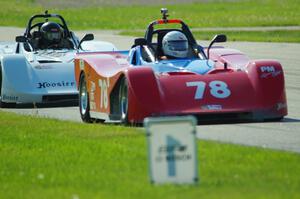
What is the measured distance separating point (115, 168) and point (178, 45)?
637 cm

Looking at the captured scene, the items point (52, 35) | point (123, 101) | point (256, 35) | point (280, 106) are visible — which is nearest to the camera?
point (280, 106)

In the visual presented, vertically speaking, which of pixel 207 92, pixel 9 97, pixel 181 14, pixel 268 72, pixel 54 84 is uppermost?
pixel 268 72

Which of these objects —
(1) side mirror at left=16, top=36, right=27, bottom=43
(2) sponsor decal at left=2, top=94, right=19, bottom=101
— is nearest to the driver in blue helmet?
(1) side mirror at left=16, top=36, right=27, bottom=43

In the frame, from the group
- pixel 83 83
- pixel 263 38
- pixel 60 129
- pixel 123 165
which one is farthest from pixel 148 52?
pixel 263 38

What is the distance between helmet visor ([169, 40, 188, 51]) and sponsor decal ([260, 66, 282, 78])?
6.23ft

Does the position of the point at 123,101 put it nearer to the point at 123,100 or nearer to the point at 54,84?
the point at 123,100

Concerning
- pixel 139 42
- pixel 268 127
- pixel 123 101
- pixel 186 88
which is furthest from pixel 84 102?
pixel 268 127

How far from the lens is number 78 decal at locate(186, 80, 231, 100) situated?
606 inches

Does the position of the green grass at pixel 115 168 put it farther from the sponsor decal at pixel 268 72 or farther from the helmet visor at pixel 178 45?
the helmet visor at pixel 178 45

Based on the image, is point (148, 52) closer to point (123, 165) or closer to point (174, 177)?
point (123, 165)

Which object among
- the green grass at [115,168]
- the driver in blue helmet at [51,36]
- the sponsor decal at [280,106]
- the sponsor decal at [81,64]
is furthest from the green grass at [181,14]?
the green grass at [115,168]

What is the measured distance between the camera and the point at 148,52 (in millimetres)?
17297

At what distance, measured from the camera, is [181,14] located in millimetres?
59000

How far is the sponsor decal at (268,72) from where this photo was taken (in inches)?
616
